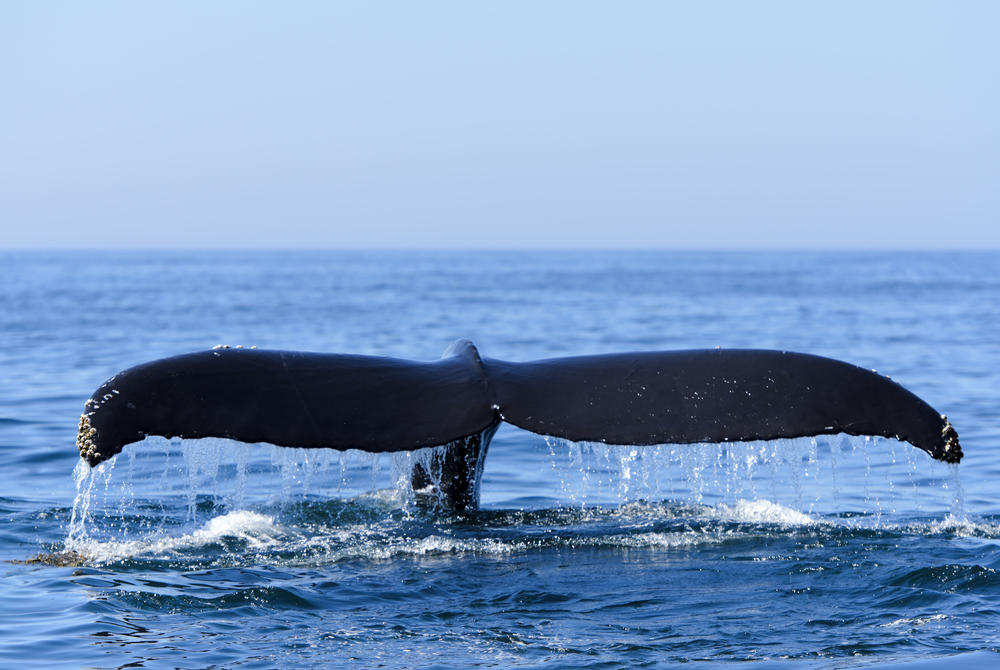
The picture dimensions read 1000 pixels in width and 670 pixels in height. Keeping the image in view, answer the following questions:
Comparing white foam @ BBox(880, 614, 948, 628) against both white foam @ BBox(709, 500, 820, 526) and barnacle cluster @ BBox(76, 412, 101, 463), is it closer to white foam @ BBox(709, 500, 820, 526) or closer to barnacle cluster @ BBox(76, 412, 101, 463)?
white foam @ BBox(709, 500, 820, 526)

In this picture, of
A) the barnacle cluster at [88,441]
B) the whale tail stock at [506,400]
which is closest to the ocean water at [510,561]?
the whale tail stock at [506,400]

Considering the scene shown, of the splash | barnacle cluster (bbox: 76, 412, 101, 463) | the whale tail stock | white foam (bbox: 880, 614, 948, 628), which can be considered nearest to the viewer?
barnacle cluster (bbox: 76, 412, 101, 463)

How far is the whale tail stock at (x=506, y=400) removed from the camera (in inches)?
181

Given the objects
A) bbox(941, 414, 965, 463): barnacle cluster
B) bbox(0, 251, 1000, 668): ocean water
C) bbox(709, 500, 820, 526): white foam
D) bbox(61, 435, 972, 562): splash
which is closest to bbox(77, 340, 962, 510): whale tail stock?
bbox(941, 414, 965, 463): barnacle cluster

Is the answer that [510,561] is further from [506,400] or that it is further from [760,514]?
[760,514]

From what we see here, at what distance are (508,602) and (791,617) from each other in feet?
3.84

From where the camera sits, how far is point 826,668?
453cm

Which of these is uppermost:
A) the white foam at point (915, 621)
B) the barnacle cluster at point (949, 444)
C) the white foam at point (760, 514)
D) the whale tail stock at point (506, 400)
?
the whale tail stock at point (506, 400)

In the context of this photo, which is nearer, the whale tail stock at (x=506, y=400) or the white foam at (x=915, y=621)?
the whale tail stock at (x=506, y=400)

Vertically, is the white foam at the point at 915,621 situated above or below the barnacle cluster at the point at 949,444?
below

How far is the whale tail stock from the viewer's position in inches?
181

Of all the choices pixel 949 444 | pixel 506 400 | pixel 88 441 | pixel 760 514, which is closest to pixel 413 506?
pixel 506 400

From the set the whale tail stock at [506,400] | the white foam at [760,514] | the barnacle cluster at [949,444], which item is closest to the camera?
the whale tail stock at [506,400]

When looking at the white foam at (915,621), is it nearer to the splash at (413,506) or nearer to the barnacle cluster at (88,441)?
the splash at (413,506)
